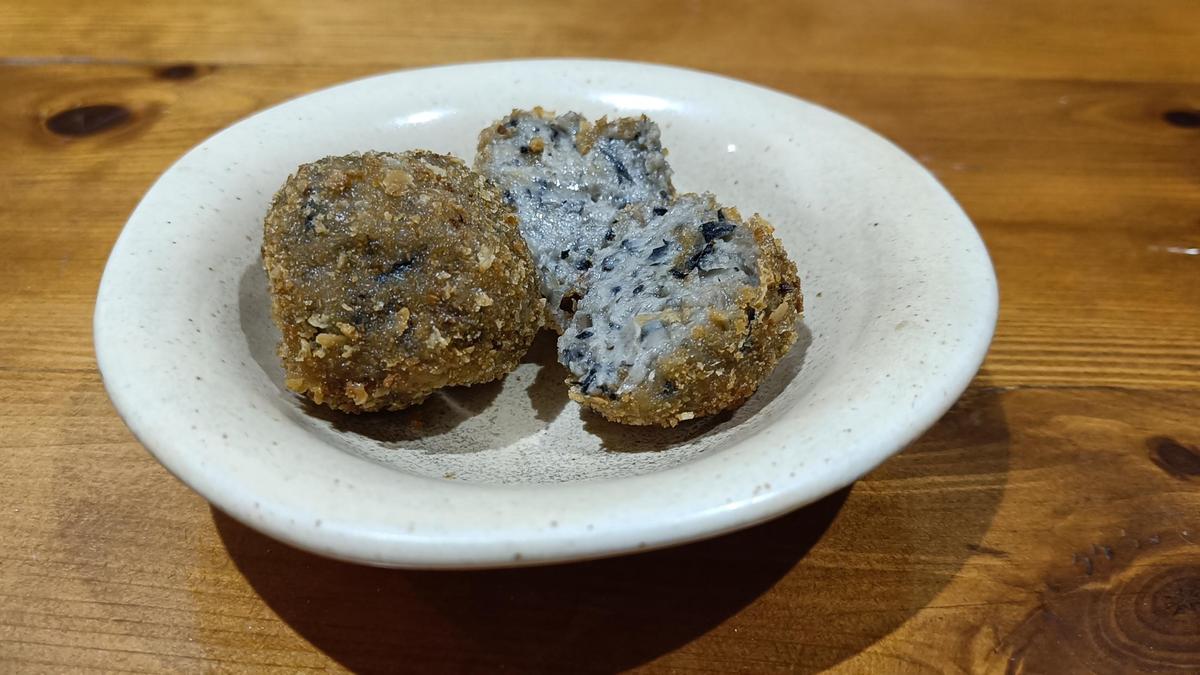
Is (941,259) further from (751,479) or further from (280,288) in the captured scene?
(280,288)

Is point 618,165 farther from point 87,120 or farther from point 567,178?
point 87,120

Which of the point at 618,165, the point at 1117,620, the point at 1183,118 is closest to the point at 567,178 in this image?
the point at 618,165

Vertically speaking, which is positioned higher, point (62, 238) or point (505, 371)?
point (505, 371)

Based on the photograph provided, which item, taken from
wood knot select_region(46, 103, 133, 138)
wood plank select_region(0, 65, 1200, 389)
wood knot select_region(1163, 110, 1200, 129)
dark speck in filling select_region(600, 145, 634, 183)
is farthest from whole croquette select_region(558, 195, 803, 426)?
wood knot select_region(1163, 110, 1200, 129)

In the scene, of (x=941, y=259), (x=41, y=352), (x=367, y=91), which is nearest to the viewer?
(x=941, y=259)

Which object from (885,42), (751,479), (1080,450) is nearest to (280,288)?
(751,479)

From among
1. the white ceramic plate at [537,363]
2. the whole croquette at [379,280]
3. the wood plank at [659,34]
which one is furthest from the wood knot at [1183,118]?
the whole croquette at [379,280]
